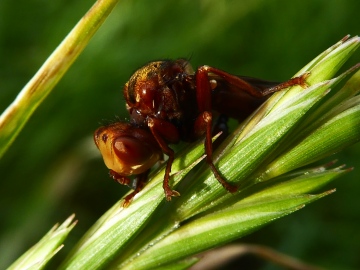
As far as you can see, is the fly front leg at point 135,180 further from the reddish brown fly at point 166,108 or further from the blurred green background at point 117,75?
the blurred green background at point 117,75

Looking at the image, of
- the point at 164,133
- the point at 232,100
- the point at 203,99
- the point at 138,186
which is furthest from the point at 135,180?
the point at 232,100

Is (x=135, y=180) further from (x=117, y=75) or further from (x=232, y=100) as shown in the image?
(x=117, y=75)

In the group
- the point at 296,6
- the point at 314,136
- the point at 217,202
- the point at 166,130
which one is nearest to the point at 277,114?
the point at 314,136

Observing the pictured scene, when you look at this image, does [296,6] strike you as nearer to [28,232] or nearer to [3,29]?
[3,29]

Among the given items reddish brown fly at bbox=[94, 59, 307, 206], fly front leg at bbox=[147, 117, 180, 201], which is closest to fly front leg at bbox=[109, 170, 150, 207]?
reddish brown fly at bbox=[94, 59, 307, 206]

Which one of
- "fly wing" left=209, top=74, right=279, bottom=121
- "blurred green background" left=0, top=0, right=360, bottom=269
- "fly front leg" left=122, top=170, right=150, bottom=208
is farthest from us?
"blurred green background" left=0, top=0, right=360, bottom=269

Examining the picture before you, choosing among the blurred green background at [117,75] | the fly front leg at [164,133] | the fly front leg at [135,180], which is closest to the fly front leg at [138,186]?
the fly front leg at [135,180]

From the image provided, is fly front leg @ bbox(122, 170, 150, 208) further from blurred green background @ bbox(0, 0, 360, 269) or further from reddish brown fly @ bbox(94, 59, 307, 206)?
blurred green background @ bbox(0, 0, 360, 269)

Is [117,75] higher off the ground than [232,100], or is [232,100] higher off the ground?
[117,75]
